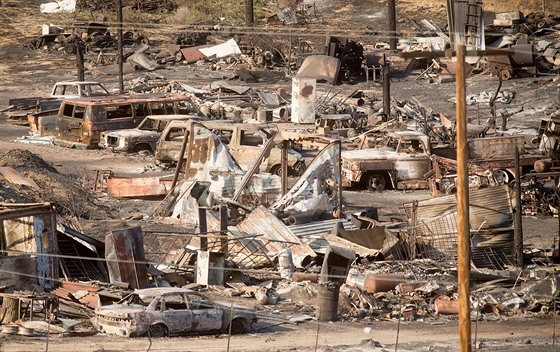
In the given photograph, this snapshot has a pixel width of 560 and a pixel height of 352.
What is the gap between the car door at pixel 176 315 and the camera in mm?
18391

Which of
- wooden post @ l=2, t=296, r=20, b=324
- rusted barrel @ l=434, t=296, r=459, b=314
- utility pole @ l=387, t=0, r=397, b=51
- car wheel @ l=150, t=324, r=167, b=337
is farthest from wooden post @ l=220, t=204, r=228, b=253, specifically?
utility pole @ l=387, t=0, r=397, b=51

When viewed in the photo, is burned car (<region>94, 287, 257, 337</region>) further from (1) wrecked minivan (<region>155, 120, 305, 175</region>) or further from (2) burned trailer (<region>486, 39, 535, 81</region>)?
(2) burned trailer (<region>486, 39, 535, 81</region>)

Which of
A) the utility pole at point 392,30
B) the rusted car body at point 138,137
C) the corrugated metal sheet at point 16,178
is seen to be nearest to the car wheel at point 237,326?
the corrugated metal sheet at point 16,178

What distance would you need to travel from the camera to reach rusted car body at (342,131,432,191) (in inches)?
1212

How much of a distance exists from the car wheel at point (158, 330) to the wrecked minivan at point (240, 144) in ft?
37.8

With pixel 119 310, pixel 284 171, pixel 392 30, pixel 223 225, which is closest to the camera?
pixel 119 310

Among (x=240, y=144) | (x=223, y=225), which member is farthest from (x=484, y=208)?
(x=240, y=144)

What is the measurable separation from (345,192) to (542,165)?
4.79 m

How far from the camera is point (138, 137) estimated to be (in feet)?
112

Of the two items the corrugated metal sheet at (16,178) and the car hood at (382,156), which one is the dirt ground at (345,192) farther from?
the car hood at (382,156)

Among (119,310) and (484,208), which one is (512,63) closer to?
(484,208)

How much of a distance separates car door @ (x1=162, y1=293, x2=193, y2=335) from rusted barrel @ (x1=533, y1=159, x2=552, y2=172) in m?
13.7

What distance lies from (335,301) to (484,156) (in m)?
12.6

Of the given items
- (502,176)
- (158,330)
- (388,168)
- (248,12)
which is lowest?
(502,176)
